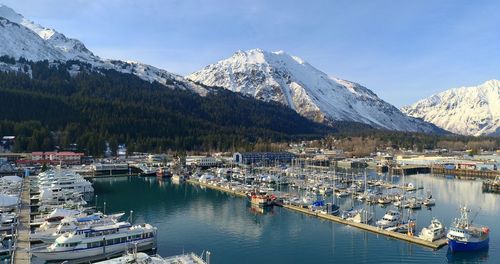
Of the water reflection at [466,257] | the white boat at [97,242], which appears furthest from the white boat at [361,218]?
the white boat at [97,242]

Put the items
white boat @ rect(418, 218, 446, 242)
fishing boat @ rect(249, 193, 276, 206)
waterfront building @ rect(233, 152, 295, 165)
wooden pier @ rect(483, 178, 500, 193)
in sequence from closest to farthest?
1. white boat @ rect(418, 218, 446, 242)
2. fishing boat @ rect(249, 193, 276, 206)
3. wooden pier @ rect(483, 178, 500, 193)
4. waterfront building @ rect(233, 152, 295, 165)

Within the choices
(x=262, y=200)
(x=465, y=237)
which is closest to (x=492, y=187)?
(x=262, y=200)

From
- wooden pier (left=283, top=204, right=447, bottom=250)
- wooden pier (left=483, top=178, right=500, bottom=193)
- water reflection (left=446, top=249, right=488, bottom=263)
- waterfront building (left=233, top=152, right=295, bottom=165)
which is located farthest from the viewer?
waterfront building (left=233, top=152, right=295, bottom=165)

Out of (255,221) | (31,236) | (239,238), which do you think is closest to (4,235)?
(31,236)

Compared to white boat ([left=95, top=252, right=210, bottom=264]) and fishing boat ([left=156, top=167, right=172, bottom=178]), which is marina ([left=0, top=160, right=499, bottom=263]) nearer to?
white boat ([left=95, top=252, right=210, bottom=264])

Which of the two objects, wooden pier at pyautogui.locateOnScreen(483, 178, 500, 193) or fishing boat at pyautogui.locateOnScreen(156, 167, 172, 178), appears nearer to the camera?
wooden pier at pyautogui.locateOnScreen(483, 178, 500, 193)

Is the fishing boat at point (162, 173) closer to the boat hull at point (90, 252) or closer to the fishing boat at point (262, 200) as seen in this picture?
the fishing boat at point (262, 200)

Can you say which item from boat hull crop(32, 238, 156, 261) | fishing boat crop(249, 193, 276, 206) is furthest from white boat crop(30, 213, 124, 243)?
fishing boat crop(249, 193, 276, 206)

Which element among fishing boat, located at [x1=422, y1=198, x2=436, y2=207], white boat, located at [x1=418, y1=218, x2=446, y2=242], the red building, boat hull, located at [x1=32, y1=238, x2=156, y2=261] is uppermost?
the red building

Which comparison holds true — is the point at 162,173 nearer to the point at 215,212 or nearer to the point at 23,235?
the point at 215,212
